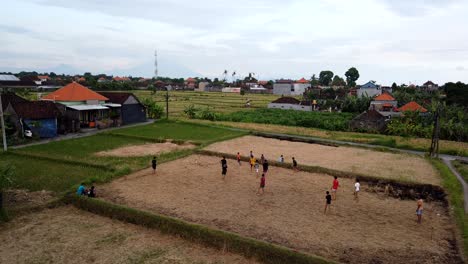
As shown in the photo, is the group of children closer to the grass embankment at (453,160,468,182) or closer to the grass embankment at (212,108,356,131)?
the grass embankment at (453,160,468,182)

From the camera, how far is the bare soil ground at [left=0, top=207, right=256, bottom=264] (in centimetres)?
1264

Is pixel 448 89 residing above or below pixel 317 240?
above

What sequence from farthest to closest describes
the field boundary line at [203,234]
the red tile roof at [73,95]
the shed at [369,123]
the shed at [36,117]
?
the shed at [369,123], the red tile roof at [73,95], the shed at [36,117], the field boundary line at [203,234]

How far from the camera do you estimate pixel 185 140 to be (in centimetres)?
3397

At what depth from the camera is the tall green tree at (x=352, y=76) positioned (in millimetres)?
142500

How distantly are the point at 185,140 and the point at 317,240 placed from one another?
2199 cm

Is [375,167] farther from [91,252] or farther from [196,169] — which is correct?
[91,252]

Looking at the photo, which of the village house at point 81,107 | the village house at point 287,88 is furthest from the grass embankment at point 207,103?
the village house at point 287,88

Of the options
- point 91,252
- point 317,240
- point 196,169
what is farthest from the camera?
point 196,169

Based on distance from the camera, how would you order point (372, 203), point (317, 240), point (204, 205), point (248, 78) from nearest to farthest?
point (317, 240) < point (204, 205) < point (372, 203) < point (248, 78)

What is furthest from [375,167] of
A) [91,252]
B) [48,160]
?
[48,160]

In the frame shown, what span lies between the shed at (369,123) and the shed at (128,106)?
91.5 feet

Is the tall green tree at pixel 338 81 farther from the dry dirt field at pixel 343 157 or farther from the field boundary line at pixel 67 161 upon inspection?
the field boundary line at pixel 67 161

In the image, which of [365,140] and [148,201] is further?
[365,140]
